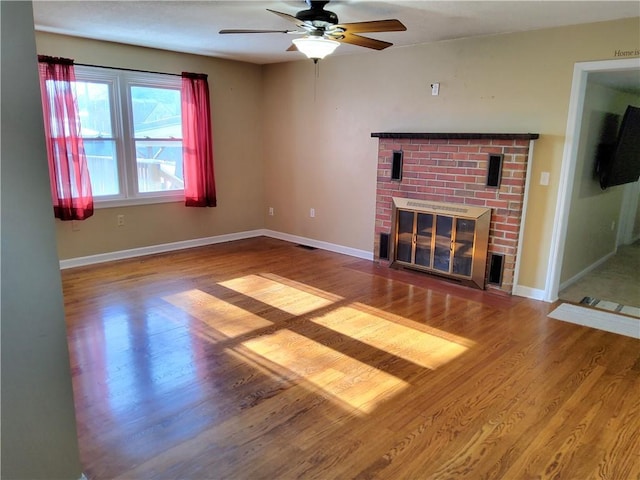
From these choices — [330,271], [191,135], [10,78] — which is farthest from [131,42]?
[10,78]

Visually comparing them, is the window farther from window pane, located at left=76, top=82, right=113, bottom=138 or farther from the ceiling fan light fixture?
the ceiling fan light fixture

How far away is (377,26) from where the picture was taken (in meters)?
2.96

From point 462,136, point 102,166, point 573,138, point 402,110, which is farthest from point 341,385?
point 102,166

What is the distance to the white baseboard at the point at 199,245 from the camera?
16.5 feet

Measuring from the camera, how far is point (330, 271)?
16.3 ft

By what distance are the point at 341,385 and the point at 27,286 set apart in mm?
1753

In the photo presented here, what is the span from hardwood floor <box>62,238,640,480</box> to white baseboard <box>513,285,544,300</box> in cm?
14

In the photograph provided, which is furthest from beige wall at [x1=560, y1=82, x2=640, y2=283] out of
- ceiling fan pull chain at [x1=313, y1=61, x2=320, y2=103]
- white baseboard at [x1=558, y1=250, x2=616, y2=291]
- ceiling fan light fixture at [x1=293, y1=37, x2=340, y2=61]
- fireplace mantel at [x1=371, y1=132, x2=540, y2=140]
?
ceiling fan pull chain at [x1=313, y1=61, x2=320, y2=103]

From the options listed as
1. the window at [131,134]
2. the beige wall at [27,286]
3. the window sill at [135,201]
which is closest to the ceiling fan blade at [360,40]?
the beige wall at [27,286]

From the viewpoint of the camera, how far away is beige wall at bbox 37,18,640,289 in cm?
396

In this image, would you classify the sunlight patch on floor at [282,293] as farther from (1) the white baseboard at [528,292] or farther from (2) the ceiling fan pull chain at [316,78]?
(2) the ceiling fan pull chain at [316,78]

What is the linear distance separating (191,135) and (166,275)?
74.5 inches

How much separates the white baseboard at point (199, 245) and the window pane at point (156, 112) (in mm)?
1370

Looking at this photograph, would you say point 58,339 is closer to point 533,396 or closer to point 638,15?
point 533,396
